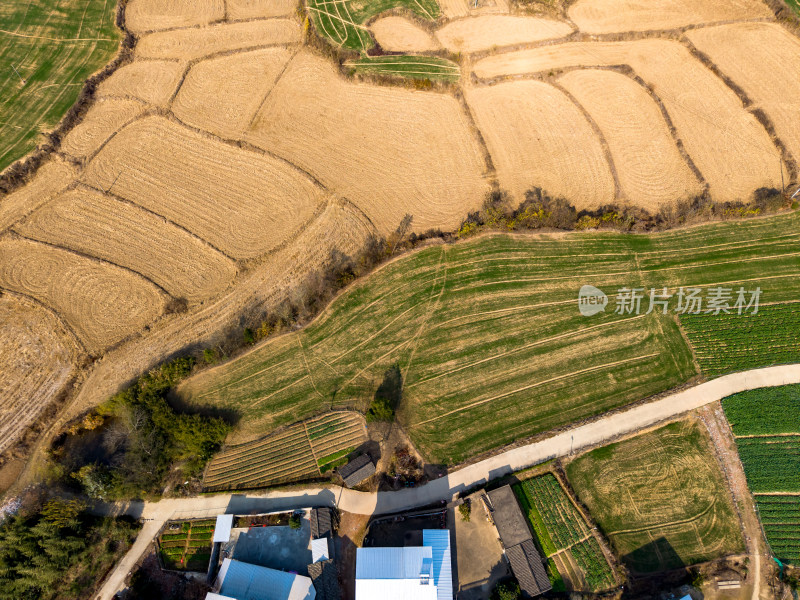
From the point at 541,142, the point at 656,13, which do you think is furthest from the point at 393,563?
the point at 656,13

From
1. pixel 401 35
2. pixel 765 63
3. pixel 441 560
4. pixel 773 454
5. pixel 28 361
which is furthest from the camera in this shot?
pixel 401 35

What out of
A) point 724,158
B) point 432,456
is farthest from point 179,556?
point 724,158

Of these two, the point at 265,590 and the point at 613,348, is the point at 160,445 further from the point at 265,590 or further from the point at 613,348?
the point at 613,348

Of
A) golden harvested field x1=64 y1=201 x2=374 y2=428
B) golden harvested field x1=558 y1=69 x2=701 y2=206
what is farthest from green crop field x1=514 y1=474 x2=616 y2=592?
golden harvested field x1=558 y1=69 x2=701 y2=206

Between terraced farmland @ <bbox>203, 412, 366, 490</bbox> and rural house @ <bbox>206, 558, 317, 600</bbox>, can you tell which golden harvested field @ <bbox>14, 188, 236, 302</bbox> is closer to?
terraced farmland @ <bbox>203, 412, 366, 490</bbox>

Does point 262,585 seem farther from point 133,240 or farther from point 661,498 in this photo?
point 133,240

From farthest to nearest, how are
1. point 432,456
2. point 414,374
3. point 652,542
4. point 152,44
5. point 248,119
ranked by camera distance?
point 152,44
point 248,119
point 414,374
point 432,456
point 652,542
